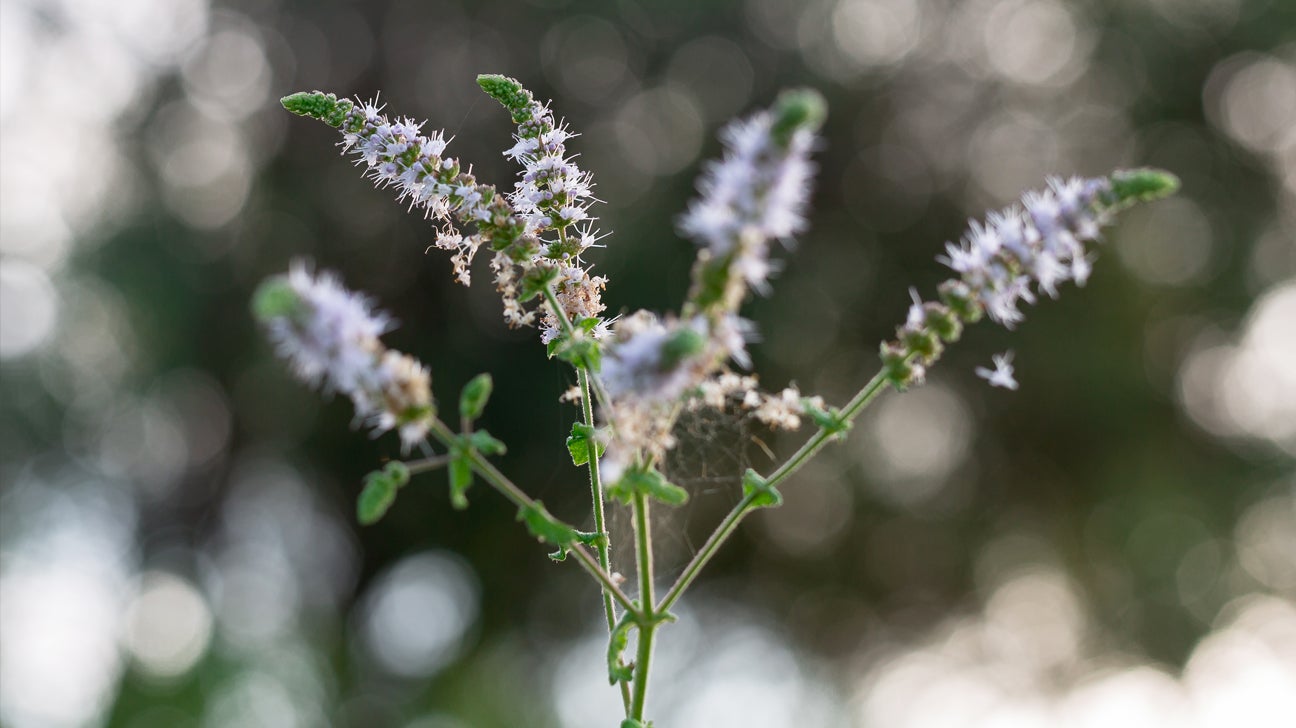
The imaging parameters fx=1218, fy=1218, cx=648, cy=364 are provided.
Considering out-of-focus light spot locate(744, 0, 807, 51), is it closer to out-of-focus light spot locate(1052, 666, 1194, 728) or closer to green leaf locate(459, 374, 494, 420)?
out-of-focus light spot locate(1052, 666, 1194, 728)

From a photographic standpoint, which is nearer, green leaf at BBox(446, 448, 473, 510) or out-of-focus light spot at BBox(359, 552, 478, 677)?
green leaf at BBox(446, 448, 473, 510)

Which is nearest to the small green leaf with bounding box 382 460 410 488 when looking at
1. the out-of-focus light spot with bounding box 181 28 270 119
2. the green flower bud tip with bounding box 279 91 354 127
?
the green flower bud tip with bounding box 279 91 354 127

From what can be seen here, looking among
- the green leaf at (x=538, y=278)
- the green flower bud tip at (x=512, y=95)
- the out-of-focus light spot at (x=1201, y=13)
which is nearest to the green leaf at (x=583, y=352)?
the green leaf at (x=538, y=278)

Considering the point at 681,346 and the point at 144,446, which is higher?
the point at 144,446

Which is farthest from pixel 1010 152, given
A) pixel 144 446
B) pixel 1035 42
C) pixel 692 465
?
pixel 144 446

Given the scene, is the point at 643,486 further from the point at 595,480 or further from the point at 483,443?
the point at 595,480

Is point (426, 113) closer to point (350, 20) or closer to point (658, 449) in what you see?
point (350, 20)

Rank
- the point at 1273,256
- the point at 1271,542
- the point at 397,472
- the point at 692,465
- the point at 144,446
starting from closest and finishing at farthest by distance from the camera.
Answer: the point at 397,472
the point at 692,465
the point at 1271,542
the point at 1273,256
the point at 144,446
